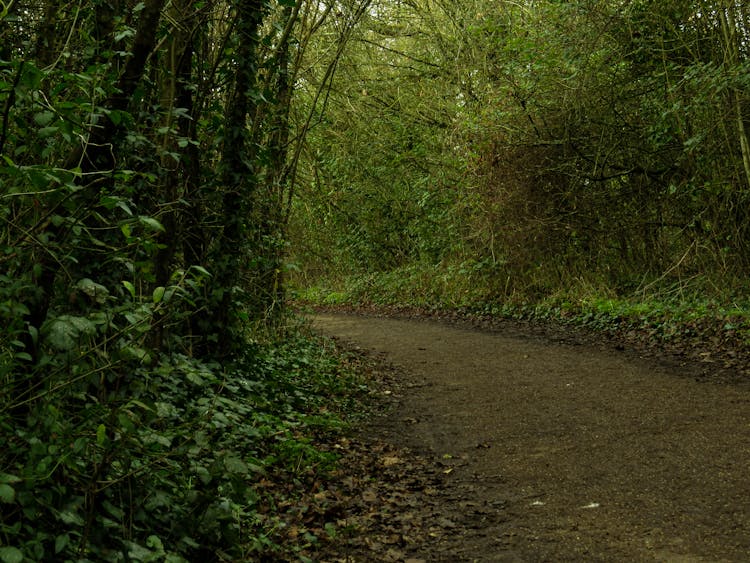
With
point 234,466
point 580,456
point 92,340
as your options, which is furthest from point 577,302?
point 92,340

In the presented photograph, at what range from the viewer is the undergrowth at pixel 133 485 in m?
2.90

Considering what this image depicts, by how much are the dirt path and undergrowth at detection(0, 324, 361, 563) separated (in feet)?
3.72

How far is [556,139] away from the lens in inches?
587

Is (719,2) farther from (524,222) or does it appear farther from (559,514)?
(559,514)

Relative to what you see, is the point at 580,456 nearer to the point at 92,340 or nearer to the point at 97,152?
the point at 92,340

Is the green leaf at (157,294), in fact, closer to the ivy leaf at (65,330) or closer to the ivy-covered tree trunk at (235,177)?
the ivy leaf at (65,330)

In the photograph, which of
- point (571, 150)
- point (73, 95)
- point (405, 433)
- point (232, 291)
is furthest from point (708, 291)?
point (73, 95)

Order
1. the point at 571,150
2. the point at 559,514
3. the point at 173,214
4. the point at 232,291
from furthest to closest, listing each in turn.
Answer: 1. the point at 571,150
2. the point at 232,291
3. the point at 173,214
4. the point at 559,514

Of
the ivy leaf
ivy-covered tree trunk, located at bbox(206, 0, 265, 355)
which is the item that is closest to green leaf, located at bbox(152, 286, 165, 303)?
the ivy leaf

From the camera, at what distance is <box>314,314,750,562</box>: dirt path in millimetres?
4410

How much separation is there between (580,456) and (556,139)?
33.3 ft

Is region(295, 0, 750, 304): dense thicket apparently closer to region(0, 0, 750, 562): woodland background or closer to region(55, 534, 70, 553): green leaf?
region(0, 0, 750, 562): woodland background

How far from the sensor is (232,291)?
7.53m

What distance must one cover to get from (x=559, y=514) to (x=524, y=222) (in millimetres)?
11461
